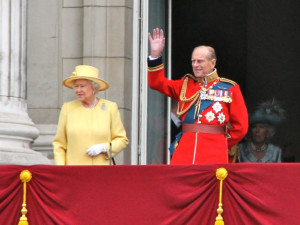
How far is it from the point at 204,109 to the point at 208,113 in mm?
59

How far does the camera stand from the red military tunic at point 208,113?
14648 millimetres

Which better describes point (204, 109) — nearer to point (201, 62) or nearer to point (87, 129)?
point (201, 62)

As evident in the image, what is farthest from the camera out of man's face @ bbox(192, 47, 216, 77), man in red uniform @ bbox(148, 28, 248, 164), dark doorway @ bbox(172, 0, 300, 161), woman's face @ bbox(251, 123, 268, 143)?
dark doorway @ bbox(172, 0, 300, 161)

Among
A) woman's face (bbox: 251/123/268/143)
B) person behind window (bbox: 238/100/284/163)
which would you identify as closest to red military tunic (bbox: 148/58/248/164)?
person behind window (bbox: 238/100/284/163)

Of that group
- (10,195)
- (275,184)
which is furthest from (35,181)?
(275,184)

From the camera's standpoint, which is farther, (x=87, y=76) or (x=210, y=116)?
(x=87, y=76)

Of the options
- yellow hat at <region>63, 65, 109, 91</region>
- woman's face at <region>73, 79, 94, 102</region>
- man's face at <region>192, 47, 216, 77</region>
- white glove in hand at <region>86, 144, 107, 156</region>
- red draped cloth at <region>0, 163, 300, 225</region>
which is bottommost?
red draped cloth at <region>0, 163, 300, 225</region>

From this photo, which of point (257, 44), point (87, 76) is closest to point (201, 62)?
point (87, 76)

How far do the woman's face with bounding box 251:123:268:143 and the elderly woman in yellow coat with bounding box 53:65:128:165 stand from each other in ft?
10.8

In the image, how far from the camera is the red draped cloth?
44.1 feet

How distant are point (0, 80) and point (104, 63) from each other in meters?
1.79

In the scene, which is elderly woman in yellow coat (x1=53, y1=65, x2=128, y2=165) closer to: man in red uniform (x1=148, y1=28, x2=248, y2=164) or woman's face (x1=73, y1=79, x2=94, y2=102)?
woman's face (x1=73, y1=79, x2=94, y2=102)

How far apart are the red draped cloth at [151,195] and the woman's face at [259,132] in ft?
14.5

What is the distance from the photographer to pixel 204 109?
14750mm
